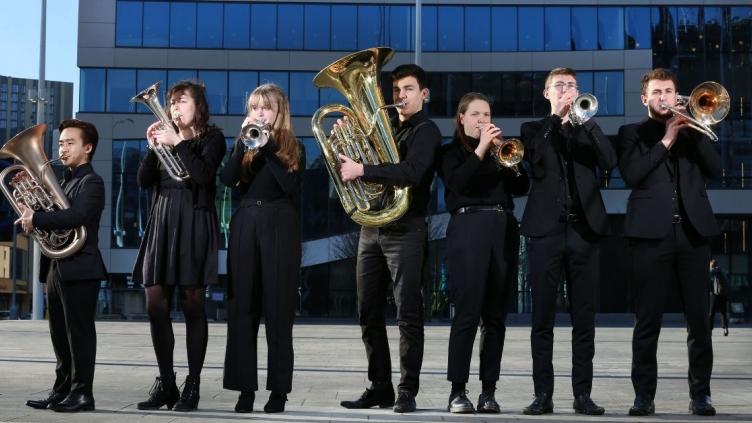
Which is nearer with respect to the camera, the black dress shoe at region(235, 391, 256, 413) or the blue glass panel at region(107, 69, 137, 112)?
the black dress shoe at region(235, 391, 256, 413)

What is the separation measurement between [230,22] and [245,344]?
137 ft

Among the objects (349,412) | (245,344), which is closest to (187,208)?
(245,344)

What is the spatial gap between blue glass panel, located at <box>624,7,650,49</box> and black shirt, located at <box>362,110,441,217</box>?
41.1 meters

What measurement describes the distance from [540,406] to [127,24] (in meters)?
43.8

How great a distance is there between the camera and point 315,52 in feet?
155

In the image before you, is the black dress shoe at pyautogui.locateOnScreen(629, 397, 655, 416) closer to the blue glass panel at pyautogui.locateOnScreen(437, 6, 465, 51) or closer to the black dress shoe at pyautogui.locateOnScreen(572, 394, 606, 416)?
the black dress shoe at pyautogui.locateOnScreen(572, 394, 606, 416)

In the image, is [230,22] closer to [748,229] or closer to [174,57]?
[174,57]

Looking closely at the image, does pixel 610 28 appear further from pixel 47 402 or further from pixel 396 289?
pixel 47 402

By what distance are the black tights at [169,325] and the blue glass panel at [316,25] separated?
40646 mm

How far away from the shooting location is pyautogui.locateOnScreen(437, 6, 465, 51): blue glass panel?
4691 centimetres

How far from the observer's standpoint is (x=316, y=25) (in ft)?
155

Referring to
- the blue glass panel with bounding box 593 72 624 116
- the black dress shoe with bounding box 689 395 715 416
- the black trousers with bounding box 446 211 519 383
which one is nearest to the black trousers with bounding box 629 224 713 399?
the black dress shoe with bounding box 689 395 715 416

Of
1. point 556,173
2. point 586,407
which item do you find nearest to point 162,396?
point 586,407

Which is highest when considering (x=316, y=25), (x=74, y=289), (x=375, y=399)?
(x=316, y=25)
